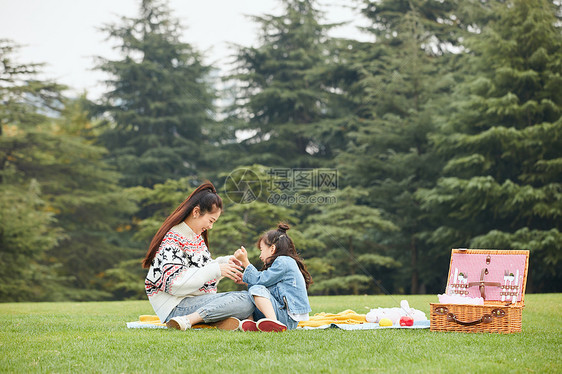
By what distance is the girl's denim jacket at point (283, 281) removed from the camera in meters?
4.90

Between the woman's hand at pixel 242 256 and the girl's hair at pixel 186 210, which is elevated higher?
the girl's hair at pixel 186 210

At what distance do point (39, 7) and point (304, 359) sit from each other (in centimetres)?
1762

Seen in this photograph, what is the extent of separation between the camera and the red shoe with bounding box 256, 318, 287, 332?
15.1ft

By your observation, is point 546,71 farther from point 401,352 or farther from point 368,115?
point 401,352

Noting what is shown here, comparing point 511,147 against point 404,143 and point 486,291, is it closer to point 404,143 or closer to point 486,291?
point 404,143

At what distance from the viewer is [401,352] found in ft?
12.2

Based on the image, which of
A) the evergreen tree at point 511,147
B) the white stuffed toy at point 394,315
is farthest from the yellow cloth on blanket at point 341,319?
the evergreen tree at point 511,147

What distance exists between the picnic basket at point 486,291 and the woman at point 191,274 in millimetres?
1670

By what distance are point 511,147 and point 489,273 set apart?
33.9ft

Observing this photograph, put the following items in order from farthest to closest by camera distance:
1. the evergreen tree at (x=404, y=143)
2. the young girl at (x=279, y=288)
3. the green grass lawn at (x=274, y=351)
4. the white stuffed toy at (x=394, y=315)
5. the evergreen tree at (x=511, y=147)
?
the evergreen tree at (x=404, y=143)
the evergreen tree at (x=511, y=147)
the white stuffed toy at (x=394, y=315)
the young girl at (x=279, y=288)
the green grass lawn at (x=274, y=351)

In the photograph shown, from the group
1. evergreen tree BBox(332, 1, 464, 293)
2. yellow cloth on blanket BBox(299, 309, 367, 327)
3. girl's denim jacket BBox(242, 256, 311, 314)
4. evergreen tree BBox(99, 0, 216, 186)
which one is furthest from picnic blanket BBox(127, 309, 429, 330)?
evergreen tree BBox(99, 0, 216, 186)

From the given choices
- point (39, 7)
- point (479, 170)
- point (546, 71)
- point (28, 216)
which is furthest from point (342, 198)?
point (39, 7)

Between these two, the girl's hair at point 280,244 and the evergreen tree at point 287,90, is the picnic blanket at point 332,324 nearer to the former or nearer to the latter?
the girl's hair at point 280,244

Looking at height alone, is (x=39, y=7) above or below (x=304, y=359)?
above
